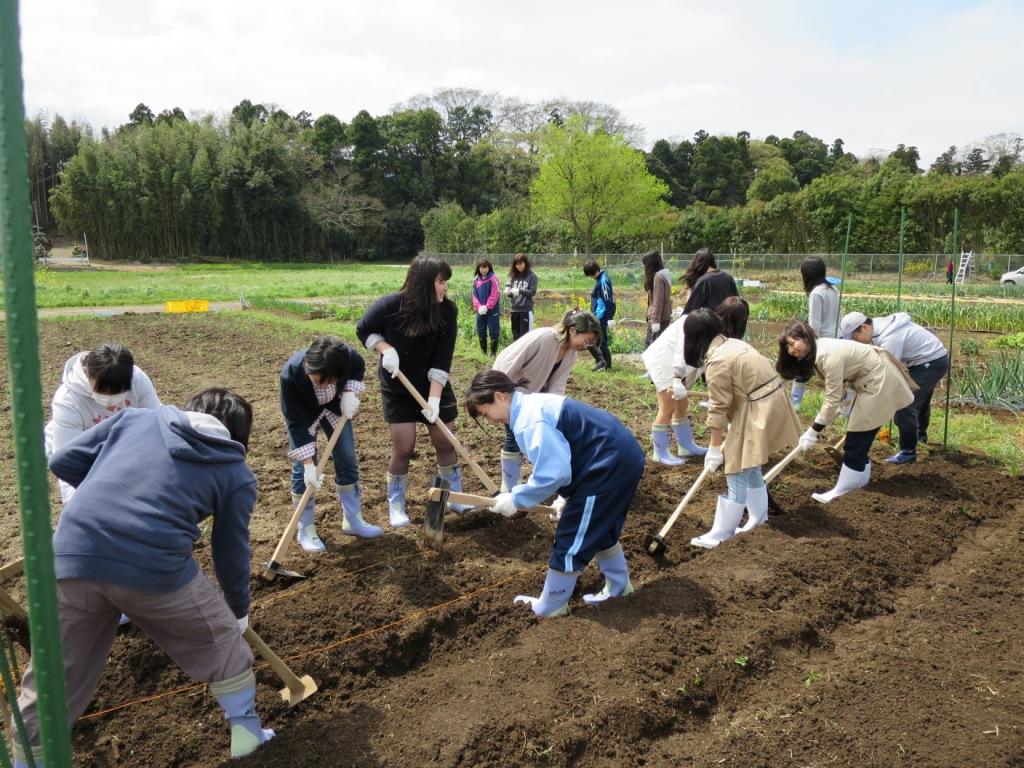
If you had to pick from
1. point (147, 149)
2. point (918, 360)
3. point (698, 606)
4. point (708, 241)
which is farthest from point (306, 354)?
point (147, 149)

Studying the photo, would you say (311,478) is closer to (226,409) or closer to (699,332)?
(226,409)

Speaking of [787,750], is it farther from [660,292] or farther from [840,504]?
[660,292]

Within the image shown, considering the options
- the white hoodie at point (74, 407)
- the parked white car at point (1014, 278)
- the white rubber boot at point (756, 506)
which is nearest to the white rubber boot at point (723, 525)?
the white rubber boot at point (756, 506)

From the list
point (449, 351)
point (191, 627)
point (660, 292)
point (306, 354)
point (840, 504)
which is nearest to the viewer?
point (191, 627)

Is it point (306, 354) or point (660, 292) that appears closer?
point (306, 354)

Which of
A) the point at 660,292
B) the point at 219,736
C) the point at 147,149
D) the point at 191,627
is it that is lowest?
the point at 219,736

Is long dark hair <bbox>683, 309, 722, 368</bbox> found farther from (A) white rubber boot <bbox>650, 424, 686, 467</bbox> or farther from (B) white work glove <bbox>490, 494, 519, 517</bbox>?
(B) white work glove <bbox>490, 494, 519, 517</bbox>

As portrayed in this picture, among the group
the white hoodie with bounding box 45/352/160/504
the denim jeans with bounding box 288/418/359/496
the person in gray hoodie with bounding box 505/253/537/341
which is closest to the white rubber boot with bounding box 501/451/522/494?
the denim jeans with bounding box 288/418/359/496

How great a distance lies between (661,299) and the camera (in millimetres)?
8008

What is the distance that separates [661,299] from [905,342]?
2.87 metres

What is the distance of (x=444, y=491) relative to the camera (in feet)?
11.5

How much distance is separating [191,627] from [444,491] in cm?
133

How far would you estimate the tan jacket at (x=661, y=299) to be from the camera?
7918mm

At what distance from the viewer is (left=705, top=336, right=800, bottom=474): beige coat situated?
4.23 meters
